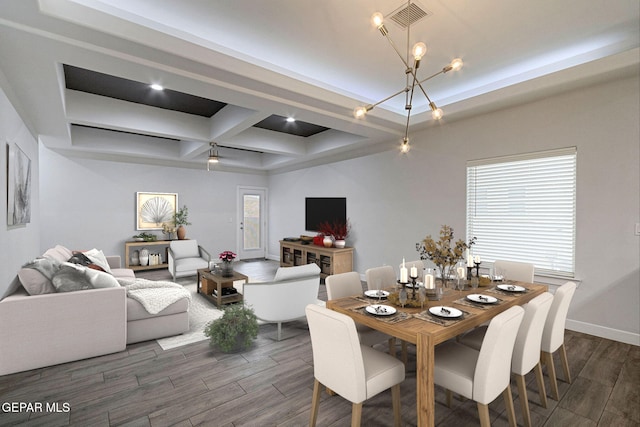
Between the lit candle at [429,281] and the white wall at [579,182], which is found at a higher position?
the white wall at [579,182]

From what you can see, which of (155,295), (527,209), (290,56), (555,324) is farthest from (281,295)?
(527,209)

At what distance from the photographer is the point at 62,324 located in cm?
274

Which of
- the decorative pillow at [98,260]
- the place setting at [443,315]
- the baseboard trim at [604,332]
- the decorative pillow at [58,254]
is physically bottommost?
the baseboard trim at [604,332]

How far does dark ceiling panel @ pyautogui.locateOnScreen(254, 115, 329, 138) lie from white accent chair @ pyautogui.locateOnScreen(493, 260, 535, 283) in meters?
4.06

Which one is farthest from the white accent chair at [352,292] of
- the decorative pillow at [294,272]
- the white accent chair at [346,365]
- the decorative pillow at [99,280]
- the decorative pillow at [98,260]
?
the decorative pillow at [98,260]

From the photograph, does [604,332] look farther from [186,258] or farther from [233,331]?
[186,258]

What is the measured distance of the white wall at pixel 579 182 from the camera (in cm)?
315

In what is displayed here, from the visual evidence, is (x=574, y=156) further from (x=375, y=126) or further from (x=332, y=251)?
(x=332, y=251)

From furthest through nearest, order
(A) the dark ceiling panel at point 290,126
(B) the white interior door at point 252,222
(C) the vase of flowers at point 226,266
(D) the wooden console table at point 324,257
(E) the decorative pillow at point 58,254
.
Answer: (B) the white interior door at point 252,222 → (D) the wooden console table at point 324,257 → (A) the dark ceiling panel at point 290,126 → (C) the vase of flowers at point 226,266 → (E) the decorative pillow at point 58,254

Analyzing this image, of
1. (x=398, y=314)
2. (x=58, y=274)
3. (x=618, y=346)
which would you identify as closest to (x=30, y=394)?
(x=58, y=274)

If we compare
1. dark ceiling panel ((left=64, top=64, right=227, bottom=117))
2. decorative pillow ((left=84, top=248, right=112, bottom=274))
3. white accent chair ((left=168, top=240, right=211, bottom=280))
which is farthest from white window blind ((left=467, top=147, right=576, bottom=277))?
decorative pillow ((left=84, top=248, right=112, bottom=274))

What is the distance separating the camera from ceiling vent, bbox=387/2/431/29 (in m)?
2.43

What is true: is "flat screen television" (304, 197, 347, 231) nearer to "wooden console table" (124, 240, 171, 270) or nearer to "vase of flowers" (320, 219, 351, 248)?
"vase of flowers" (320, 219, 351, 248)
